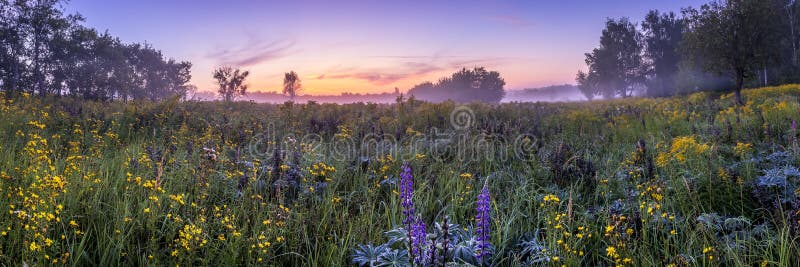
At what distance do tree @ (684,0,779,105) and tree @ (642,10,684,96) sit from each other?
4359 centimetres

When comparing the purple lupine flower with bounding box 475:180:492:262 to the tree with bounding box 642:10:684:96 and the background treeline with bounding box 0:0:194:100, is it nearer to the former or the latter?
the background treeline with bounding box 0:0:194:100

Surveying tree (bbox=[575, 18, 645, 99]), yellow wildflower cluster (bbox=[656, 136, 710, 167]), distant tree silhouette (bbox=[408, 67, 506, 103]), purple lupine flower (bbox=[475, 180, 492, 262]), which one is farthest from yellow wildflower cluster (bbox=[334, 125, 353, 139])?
distant tree silhouette (bbox=[408, 67, 506, 103])

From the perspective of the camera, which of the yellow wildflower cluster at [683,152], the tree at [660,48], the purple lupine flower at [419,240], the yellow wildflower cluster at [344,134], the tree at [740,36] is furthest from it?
the tree at [660,48]

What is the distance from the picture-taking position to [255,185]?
12.3ft

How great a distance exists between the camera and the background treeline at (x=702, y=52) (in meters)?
19.4

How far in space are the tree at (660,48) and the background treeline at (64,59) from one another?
64.8 m

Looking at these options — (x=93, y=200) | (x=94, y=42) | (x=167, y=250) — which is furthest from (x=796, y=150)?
(x=94, y=42)

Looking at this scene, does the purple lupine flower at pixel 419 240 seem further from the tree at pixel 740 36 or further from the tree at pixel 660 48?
the tree at pixel 660 48

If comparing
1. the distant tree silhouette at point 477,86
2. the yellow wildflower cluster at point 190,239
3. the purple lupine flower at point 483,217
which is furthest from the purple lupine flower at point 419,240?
the distant tree silhouette at point 477,86

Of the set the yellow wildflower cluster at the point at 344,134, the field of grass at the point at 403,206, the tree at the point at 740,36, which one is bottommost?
the field of grass at the point at 403,206

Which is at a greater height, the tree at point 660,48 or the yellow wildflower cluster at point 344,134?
the tree at point 660,48

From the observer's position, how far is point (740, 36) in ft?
63.9

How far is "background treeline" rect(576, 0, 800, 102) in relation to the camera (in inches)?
765

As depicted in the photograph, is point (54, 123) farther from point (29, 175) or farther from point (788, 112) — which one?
point (788, 112)
